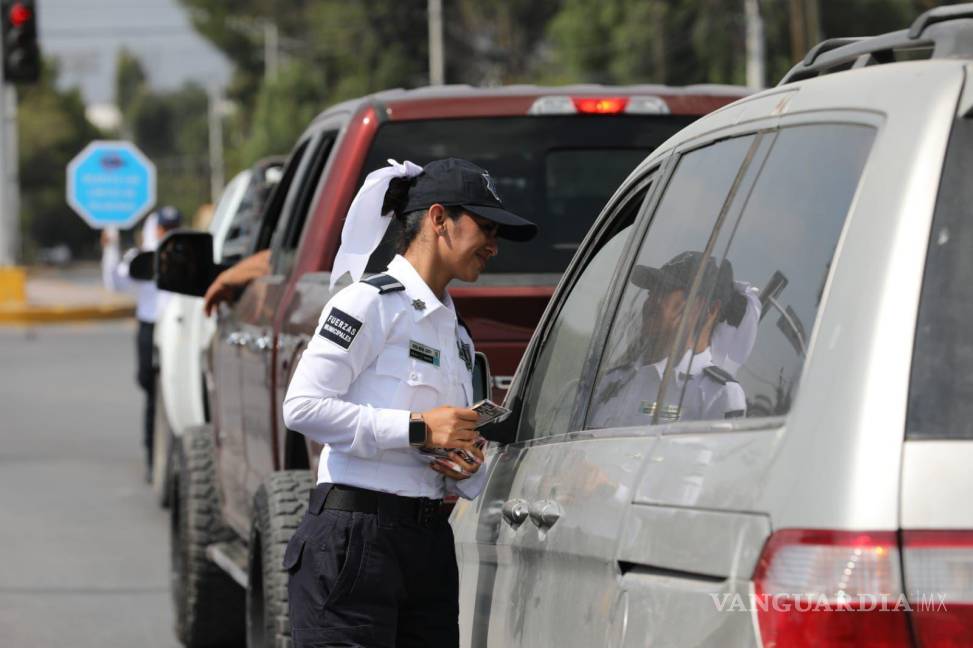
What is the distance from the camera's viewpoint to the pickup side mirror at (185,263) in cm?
753

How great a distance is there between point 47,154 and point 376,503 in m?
88.1

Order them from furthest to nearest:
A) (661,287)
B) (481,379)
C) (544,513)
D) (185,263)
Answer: (185,263) < (481,379) < (544,513) < (661,287)

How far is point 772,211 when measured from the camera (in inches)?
117

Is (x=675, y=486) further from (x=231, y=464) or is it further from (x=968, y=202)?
(x=231, y=464)

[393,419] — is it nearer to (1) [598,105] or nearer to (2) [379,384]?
(2) [379,384]

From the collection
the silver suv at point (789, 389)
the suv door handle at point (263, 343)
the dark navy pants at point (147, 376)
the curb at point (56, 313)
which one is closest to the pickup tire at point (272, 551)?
the suv door handle at point (263, 343)

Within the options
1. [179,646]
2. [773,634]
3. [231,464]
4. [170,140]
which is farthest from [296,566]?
[170,140]

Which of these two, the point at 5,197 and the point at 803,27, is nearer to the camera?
the point at 5,197

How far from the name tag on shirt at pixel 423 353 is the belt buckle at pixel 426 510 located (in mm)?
296

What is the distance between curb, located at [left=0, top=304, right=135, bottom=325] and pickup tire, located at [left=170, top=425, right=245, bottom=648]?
24.0m

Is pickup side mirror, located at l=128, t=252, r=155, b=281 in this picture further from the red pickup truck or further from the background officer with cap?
the background officer with cap

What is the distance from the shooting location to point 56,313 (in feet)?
105

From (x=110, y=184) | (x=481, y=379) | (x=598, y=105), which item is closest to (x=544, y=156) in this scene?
(x=598, y=105)

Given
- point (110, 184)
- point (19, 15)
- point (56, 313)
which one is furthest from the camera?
point (56, 313)
